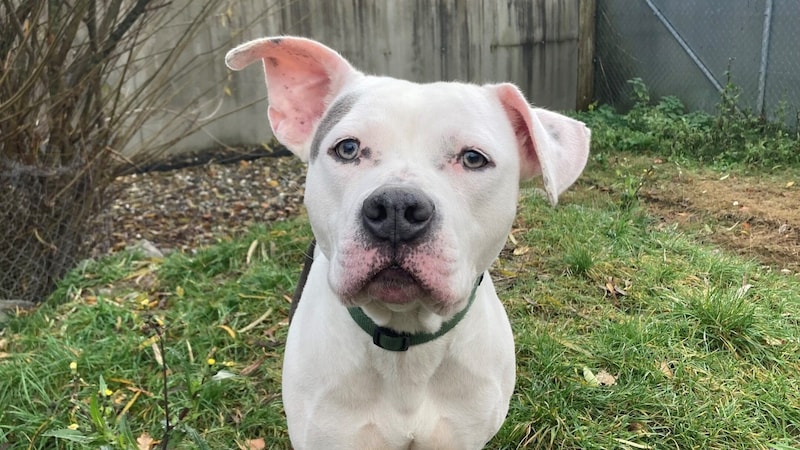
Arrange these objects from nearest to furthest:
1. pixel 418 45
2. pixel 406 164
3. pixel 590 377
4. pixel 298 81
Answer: pixel 406 164 → pixel 298 81 → pixel 590 377 → pixel 418 45

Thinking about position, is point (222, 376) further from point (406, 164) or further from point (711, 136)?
point (711, 136)

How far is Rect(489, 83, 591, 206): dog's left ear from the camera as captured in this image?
75.3 inches

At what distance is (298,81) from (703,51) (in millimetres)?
7061

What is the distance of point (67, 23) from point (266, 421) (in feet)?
8.79

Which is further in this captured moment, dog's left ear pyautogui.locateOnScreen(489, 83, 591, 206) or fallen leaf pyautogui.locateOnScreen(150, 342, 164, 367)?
fallen leaf pyautogui.locateOnScreen(150, 342, 164, 367)

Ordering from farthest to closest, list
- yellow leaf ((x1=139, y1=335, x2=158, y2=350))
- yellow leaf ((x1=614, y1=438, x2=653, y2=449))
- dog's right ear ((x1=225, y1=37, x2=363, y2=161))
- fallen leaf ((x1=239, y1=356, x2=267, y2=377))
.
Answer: yellow leaf ((x1=139, y1=335, x2=158, y2=350)), fallen leaf ((x1=239, y1=356, x2=267, y2=377)), yellow leaf ((x1=614, y1=438, x2=653, y2=449)), dog's right ear ((x1=225, y1=37, x2=363, y2=161))

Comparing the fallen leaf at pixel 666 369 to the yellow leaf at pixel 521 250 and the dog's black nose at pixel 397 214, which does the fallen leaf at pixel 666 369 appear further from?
the dog's black nose at pixel 397 214

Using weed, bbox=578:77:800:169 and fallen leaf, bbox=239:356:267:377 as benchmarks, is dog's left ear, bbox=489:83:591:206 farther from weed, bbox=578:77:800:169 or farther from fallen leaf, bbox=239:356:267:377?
weed, bbox=578:77:800:169

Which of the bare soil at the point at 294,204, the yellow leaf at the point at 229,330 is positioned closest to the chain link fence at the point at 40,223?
the bare soil at the point at 294,204

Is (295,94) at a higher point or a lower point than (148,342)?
higher

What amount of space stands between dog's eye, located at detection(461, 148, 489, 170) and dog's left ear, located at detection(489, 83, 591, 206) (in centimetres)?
18

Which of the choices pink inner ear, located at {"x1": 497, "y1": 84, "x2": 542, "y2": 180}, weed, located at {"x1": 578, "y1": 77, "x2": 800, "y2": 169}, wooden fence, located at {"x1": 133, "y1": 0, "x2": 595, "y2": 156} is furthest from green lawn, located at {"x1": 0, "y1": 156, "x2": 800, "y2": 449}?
wooden fence, located at {"x1": 133, "y1": 0, "x2": 595, "y2": 156}

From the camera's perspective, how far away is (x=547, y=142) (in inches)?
76.6

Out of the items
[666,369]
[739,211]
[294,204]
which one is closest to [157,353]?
[666,369]
